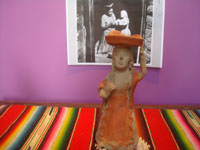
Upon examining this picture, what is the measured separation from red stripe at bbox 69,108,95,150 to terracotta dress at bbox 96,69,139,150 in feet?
0.24

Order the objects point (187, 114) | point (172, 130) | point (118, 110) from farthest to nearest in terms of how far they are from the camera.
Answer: point (187, 114), point (172, 130), point (118, 110)

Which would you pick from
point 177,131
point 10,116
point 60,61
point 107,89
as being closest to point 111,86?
point 107,89

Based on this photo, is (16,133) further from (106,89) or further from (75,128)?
(106,89)

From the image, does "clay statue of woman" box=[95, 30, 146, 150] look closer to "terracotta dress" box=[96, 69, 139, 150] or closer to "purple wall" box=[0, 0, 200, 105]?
"terracotta dress" box=[96, 69, 139, 150]

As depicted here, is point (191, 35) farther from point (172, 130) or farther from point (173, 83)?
point (172, 130)

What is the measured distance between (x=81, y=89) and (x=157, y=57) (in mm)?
591

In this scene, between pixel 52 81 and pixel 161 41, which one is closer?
pixel 161 41

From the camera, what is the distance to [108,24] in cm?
114

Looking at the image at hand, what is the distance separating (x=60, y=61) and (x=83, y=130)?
532mm

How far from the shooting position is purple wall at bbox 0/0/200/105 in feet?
3.83

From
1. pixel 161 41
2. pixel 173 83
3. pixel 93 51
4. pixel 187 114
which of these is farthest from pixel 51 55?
pixel 187 114

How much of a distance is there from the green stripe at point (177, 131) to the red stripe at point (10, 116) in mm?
934

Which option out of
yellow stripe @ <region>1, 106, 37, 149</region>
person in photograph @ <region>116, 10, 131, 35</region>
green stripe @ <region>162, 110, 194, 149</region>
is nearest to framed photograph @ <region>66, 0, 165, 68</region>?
person in photograph @ <region>116, 10, 131, 35</region>

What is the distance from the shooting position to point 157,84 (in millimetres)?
1231
